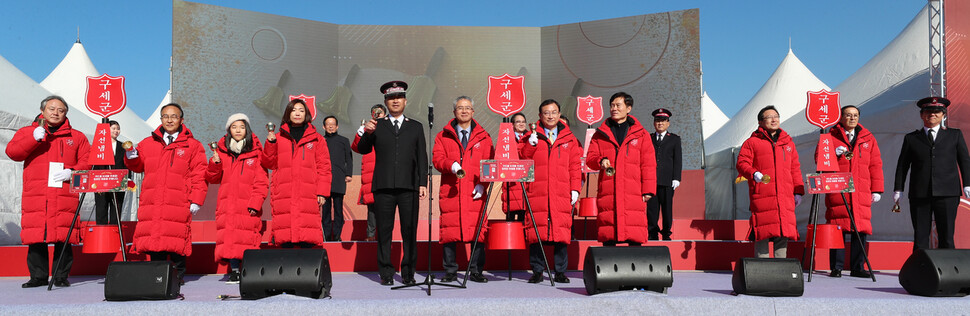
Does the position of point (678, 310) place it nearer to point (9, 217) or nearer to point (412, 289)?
point (412, 289)

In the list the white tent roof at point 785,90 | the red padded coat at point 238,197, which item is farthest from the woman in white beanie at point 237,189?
the white tent roof at point 785,90

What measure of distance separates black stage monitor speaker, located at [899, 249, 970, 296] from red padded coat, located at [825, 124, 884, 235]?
4.66ft

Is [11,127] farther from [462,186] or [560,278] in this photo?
[560,278]

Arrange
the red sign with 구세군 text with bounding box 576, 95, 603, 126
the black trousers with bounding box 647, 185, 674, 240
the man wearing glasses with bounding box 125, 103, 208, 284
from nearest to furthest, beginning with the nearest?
the man wearing glasses with bounding box 125, 103, 208, 284 < the black trousers with bounding box 647, 185, 674, 240 < the red sign with 구세군 text with bounding box 576, 95, 603, 126

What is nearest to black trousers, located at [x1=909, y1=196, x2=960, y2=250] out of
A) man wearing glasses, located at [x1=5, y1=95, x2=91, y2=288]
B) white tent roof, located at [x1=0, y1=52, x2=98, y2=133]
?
man wearing glasses, located at [x1=5, y1=95, x2=91, y2=288]

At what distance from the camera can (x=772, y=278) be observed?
3.48 metres

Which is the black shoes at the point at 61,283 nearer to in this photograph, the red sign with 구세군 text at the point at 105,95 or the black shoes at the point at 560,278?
the red sign with 구세군 text at the point at 105,95

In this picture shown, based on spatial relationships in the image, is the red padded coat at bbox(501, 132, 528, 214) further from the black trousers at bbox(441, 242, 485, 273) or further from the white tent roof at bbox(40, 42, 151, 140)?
the white tent roof at bbox(40, 42, 151, 140)

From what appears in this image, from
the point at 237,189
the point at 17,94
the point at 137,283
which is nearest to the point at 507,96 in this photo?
the point at 237,189

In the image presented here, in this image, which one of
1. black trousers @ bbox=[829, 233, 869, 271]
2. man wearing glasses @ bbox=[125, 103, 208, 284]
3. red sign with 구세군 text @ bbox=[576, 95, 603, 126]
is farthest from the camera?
red sign with 구세군 text @ bbox=[576, 95, 603, 126]

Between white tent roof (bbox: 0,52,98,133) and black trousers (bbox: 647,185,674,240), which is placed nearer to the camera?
black trousers (bbox: 647,185,674,240)

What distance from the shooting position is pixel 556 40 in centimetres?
1008

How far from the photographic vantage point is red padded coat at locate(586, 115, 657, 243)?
181 inches

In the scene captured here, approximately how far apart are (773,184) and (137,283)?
4007 mm
